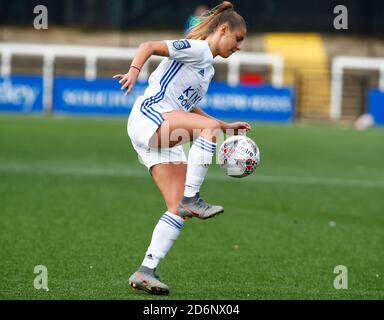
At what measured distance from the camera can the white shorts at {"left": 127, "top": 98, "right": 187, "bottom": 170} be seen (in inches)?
308

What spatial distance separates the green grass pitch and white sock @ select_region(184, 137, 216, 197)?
81cm

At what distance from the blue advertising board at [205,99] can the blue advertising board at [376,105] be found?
2.19 m

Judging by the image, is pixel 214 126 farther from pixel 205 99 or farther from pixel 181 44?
pixel 205 99

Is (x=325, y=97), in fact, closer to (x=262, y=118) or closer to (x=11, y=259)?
(x=262, y=118)

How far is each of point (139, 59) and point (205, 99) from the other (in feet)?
67.8

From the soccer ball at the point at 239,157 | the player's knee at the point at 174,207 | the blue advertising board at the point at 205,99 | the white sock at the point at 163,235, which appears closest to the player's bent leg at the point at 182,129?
the soccer ball at the point at 239,157

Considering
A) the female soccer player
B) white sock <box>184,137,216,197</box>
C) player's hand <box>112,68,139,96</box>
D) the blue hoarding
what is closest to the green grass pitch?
the female soccer player

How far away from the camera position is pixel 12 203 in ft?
42.8

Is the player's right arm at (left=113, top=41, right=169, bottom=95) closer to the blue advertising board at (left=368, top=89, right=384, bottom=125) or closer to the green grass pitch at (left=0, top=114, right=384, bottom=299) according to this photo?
the green grass pitch at (left=0, top=114, right=384, bottom=299)

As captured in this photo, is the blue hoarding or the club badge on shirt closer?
the club badge on shirt

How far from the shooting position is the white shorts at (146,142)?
7824 millimetres

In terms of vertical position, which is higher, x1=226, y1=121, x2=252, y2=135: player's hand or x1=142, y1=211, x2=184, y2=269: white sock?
x1=226, y1=121, x2=252, y2=135: player's hand

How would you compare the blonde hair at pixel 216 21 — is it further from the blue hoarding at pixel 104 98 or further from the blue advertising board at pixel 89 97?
the blue advertising board at pixel 89 97
